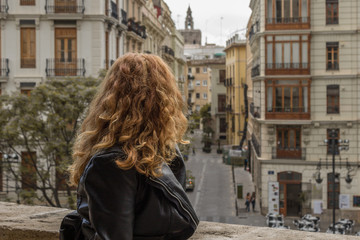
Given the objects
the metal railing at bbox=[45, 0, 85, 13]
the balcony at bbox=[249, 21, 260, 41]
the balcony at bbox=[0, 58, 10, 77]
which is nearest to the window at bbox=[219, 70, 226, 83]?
the balcony at bbox=[249, 21, 260, 41]

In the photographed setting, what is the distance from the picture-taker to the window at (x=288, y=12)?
30531 mm

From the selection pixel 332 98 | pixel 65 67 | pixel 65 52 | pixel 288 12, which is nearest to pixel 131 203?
pixel 65 67

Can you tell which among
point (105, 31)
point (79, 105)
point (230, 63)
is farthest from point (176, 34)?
point (79, 105)

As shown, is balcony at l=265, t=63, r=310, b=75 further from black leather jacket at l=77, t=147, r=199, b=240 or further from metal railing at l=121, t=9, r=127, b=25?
black leather jacket at l=77, t=147, r=199, b=240

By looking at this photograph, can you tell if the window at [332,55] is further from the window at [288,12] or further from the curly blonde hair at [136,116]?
the curly blonde hair at [136,116]

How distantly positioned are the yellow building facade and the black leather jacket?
186 feet

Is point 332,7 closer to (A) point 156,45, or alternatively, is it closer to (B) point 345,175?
(B) point 345,175

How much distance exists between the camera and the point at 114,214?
8.13ft

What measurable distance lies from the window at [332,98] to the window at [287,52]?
6.09 feet

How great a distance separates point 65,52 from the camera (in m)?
25.0

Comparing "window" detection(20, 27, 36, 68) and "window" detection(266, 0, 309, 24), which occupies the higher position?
"window" detection(266, 0, 309, 24)

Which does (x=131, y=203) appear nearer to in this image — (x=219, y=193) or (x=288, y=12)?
(x=288, y=12)

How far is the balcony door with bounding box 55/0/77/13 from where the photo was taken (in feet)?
81.5

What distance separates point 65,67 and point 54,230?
69.8 feet
